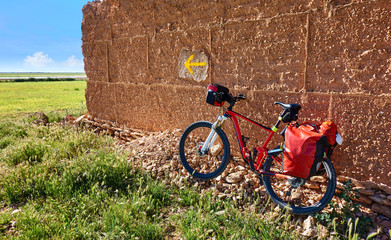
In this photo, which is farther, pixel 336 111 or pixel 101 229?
pixel 336 111

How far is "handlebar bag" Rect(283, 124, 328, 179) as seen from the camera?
255cm

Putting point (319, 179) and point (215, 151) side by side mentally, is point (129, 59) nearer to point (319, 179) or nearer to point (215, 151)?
point (215, 151)

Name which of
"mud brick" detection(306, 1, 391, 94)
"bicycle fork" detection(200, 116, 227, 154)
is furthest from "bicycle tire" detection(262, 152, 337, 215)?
"mud brick" detection(306, 1, 391, 94)

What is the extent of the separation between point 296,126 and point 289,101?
0.49 metres

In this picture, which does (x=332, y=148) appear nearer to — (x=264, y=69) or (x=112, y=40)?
(x=264, y=69)

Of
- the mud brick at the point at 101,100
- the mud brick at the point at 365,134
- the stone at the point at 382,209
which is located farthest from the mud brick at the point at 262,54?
the mud brick at the point at 101,100

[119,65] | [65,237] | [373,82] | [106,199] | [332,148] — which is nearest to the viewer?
[65,237]

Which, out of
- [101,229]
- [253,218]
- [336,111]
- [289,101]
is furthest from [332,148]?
[101,229]

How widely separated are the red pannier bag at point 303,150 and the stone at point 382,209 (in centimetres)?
80

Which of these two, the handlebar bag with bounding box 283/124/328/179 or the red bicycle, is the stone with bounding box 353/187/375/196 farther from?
the handlebar bag with bounding box 283/124/328/179

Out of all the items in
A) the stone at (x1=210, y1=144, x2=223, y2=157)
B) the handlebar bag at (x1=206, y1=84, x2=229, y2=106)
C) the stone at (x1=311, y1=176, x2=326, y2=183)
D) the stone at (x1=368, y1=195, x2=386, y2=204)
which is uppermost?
the handlebar bag at (x1=206, y1=84, x2=229, y2=106)

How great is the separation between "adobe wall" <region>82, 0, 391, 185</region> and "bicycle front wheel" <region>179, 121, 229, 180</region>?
478 mm

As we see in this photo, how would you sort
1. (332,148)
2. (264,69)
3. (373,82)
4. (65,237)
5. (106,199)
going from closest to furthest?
(65,237), (373,82), (332,148), (106,199), (264,69)

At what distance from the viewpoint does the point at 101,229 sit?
8.70 ft
